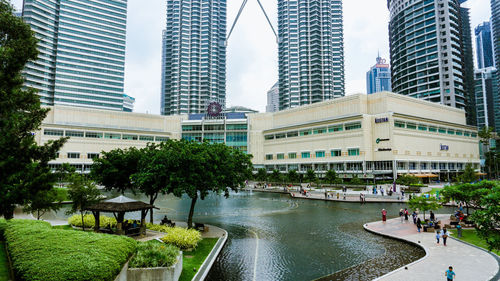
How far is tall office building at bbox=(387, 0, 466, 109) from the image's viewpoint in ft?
394

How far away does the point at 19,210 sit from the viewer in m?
36.0

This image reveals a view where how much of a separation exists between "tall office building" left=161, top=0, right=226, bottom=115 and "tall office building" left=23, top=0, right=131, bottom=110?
2968 cm

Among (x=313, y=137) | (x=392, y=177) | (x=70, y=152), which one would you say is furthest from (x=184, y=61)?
(x=392, y=177)

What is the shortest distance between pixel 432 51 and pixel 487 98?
3482 inches

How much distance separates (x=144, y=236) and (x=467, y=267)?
21.1m

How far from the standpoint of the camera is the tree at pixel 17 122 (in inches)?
535

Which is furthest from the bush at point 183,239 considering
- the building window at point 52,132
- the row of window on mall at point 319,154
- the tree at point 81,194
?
the building window at point 52,132

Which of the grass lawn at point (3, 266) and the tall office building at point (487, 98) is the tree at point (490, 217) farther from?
the tall office building at point (487, 98)

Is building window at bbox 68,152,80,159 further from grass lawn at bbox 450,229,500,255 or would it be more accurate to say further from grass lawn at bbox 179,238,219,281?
grass lawn at bbox 450,229,500,255

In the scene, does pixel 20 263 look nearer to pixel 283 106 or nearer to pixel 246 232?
pixel 246 232

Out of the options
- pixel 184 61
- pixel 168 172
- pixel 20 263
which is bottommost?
pixel 20 263

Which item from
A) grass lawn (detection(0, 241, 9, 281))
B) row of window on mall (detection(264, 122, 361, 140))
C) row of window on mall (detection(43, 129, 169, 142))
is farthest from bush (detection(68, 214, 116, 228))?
row of window on mall (detection(43, 129, 169, 142))

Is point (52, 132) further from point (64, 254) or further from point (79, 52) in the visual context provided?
point (64, 254)

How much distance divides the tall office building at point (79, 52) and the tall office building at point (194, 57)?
2968 centimetres
